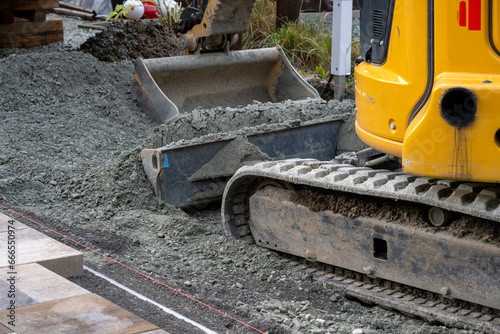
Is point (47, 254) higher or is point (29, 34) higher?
point (29, 34)

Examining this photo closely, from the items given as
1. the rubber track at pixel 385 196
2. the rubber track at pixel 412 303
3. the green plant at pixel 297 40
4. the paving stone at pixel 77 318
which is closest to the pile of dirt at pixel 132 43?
the green plant at pixel 297 40

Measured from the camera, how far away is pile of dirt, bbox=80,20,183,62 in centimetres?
886

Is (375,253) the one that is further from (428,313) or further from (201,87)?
(201,87)

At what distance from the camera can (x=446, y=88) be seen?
3057 mm

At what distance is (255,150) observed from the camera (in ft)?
17.3

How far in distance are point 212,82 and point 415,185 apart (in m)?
4.30

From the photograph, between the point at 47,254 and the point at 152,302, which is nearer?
the point at 152,302

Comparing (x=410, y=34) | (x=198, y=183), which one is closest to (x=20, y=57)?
(x=198, y=183)

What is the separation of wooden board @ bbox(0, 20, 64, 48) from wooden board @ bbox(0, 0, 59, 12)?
0.21 m

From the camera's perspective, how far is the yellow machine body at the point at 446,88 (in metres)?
2.98

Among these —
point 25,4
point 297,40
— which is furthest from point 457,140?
point 25,4

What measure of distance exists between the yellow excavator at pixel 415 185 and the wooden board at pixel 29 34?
6.05 metres

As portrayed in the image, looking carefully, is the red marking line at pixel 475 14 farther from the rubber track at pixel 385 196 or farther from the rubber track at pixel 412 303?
the rubber track at pixel 412 303

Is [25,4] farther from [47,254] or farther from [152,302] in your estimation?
[152,302]
